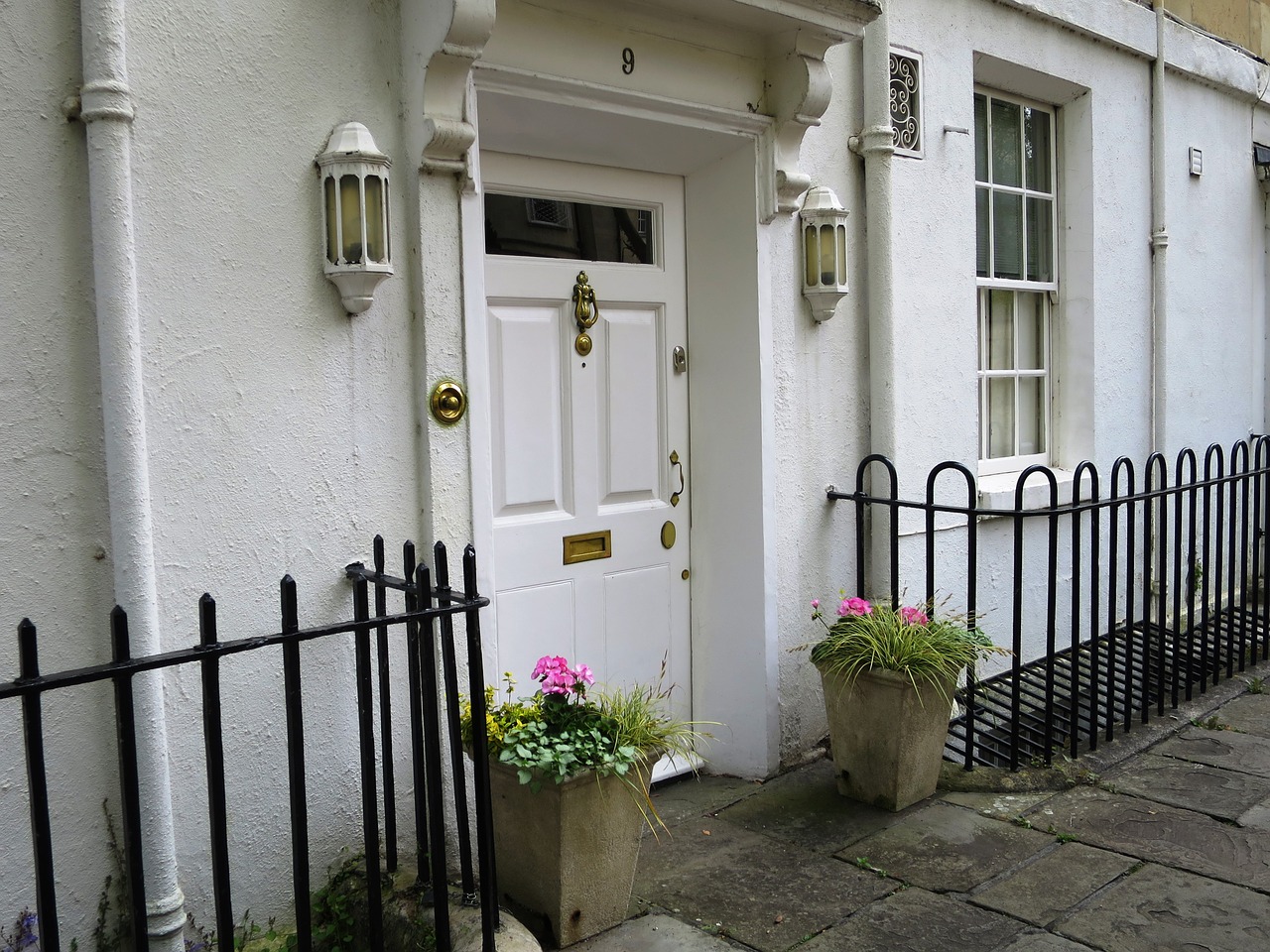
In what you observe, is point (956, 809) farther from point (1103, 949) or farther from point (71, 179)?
point (71, 179)

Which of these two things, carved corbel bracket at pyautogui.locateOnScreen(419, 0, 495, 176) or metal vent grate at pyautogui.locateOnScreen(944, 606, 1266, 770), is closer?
carved corbel bracket at pyautogui.locateOnScreen(419, 0, 495, 176)

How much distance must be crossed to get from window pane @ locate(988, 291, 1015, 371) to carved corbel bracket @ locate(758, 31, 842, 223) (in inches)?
77.4

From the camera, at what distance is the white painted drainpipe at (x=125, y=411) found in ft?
8.83

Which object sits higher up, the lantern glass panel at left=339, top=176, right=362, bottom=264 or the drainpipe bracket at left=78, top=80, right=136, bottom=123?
the drainpipe bracket at left=78, top=80, right=136, bottom=123

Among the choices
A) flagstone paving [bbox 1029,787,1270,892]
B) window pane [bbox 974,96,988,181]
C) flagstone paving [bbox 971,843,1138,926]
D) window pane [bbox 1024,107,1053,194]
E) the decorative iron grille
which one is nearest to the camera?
flagstone paving [bbox 971,843,1138,926]

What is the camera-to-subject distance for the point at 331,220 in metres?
3.11

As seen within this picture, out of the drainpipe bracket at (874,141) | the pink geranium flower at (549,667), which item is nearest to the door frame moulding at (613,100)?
the drainpipe bracket at (874,141)

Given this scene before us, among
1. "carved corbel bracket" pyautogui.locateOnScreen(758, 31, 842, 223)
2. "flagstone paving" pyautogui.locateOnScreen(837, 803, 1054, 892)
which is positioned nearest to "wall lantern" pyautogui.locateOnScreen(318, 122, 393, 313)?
"carved corbel bracket" pyautogui.locateOnScreen(758, 31, 842, 223)

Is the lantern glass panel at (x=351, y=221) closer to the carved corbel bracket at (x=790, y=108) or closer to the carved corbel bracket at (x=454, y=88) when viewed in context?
the carved corbel bracket at (x=454, y=88)

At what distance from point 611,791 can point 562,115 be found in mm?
2366

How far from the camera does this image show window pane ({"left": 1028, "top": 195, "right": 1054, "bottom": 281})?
614 centimetres

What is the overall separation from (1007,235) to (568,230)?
9.81ft

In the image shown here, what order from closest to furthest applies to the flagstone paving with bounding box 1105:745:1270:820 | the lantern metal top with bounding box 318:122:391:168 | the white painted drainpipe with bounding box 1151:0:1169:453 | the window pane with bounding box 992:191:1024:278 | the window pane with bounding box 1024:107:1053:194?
the lantern metal top with bounding box 318:122:391:168
the flagstone paving with bounding box 1105:745:1270:820
the window pane with bounding box 992:191:1024:278
the window pane with bounding box 1024:107:1053:194
the white painted drainpipe with bounding box 1151:0:1169:453

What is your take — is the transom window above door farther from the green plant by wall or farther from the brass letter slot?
the green plant by wall
